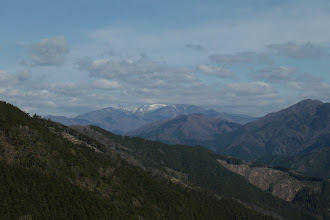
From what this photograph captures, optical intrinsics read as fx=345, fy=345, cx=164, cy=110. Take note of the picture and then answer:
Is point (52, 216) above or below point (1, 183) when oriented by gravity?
below

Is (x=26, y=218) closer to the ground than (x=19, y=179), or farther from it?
closer to the ground

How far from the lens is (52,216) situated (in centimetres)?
17975

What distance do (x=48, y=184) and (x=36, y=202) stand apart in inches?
716

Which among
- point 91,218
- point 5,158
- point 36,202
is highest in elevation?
point 5,158

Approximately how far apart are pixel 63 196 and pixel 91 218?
20.5m

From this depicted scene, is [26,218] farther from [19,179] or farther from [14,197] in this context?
[19,179]

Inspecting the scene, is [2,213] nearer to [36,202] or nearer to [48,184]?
[36,202]

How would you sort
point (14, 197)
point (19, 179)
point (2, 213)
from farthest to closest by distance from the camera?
point (19, 179) → point (14, 197) → point (2, 213)

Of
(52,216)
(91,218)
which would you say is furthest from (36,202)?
(91,218)

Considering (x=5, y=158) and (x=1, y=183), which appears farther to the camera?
(x=5, y=158)

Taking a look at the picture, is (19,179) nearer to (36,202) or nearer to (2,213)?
(36,202)

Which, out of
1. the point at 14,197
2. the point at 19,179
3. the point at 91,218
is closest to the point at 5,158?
the point at 19,179

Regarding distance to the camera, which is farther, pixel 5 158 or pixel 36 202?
pixel 5 158

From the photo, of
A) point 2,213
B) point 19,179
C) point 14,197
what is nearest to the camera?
point 2,213
